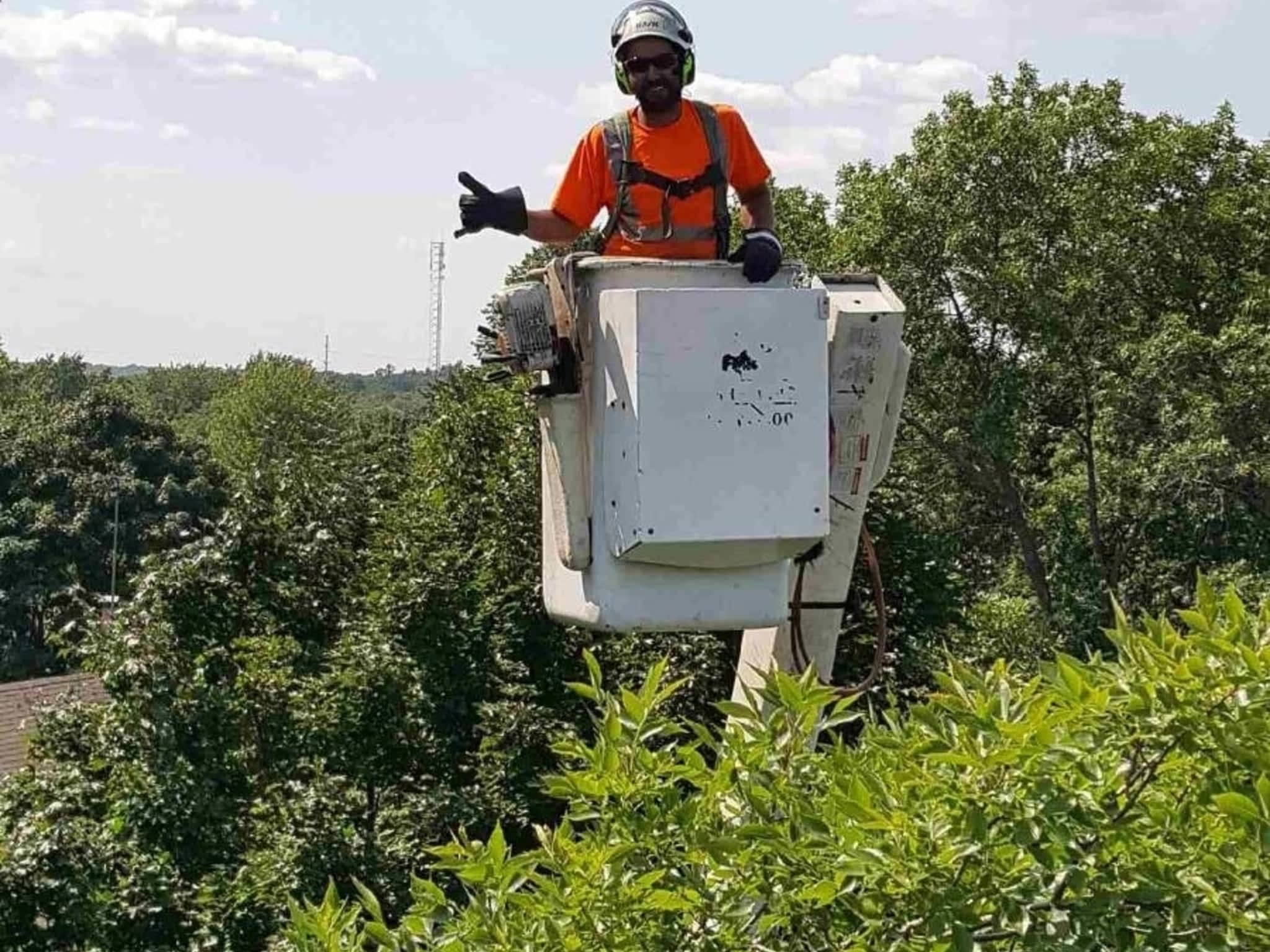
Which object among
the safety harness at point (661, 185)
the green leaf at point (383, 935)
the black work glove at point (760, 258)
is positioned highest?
the safety harness at point (661, 185)

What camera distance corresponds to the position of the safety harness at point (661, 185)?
4.22 metres

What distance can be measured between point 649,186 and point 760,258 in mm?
493

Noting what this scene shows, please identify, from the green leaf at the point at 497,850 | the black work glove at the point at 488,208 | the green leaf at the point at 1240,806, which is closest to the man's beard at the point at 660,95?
the black work glove at the point at 488,208

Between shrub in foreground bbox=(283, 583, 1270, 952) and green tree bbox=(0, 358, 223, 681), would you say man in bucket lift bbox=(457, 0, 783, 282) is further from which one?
green tree bbox=(0, 358, 223, 681)

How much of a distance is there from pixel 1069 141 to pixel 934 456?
452cm

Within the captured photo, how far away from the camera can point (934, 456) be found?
21547mm

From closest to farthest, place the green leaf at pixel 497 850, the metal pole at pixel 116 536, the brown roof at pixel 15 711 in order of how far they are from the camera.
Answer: the green leaf at pixel 497 850
the brown roof at pixel 15 711
the metal pole at pixel 116 536

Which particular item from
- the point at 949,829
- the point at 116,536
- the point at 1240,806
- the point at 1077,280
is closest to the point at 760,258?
the point at 949,829

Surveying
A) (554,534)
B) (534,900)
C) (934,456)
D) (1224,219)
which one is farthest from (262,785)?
(1224,219)

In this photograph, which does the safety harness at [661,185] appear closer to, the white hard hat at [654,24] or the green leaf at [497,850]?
the white hard hat at [654,24]

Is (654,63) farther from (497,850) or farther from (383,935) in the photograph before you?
(383,935)

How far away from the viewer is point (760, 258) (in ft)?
12.8

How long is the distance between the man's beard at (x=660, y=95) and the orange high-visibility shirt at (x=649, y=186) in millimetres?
45


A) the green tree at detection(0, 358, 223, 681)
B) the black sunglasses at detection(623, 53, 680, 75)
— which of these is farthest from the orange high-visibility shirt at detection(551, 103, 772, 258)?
the green tree at detection(0, 358, 223, 681)
